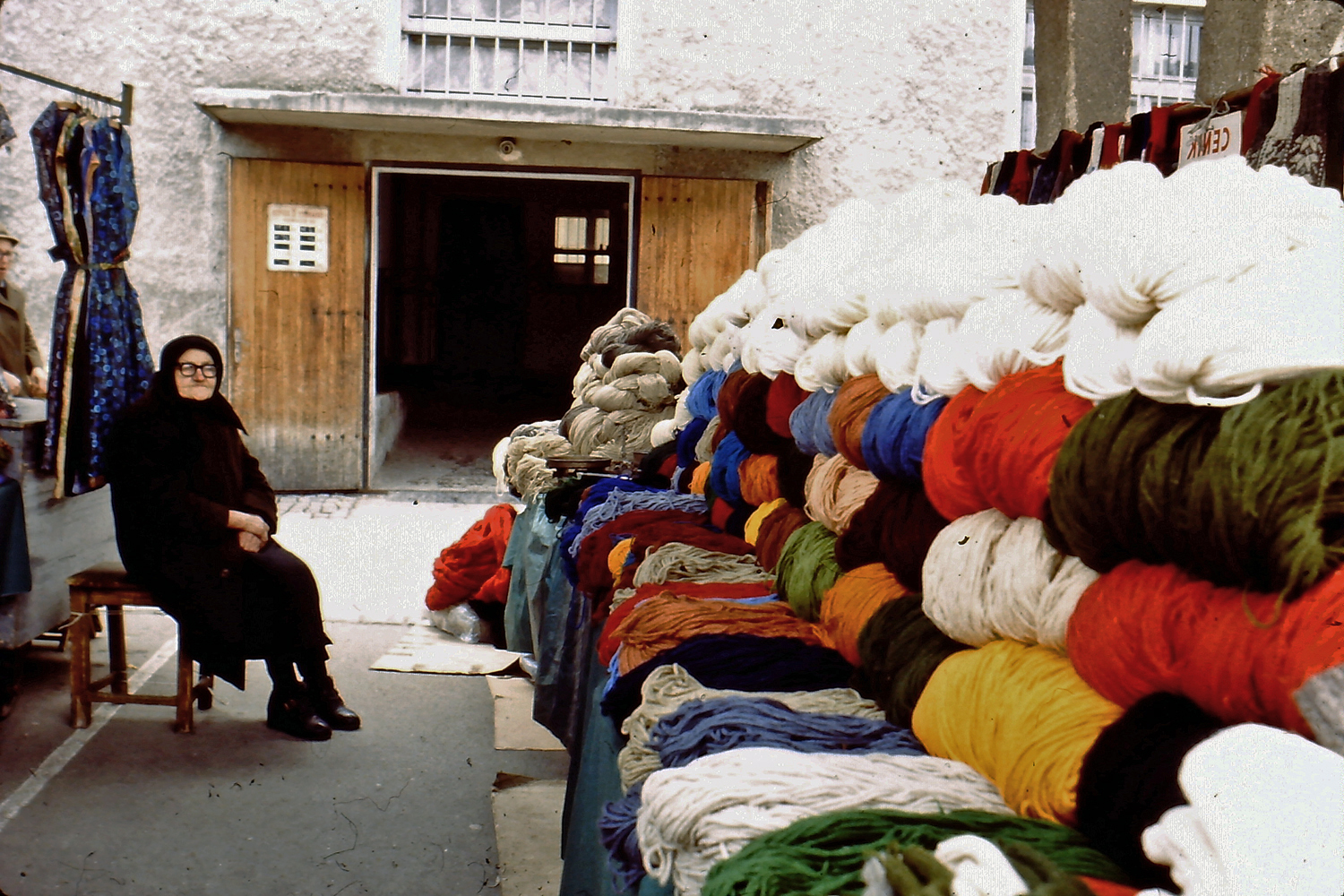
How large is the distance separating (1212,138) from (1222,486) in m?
1.80

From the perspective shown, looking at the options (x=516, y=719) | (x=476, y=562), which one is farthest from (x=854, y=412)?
(x=476, y=562)

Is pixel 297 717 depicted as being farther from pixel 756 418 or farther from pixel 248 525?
pixel 756 418

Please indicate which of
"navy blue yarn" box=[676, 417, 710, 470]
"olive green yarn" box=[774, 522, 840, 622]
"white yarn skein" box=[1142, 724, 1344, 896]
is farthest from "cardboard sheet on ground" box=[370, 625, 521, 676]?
"white yarn skein" box=[1142, 724, 1344, 896]

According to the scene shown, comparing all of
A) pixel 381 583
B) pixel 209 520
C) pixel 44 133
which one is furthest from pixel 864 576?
pixel 381 583

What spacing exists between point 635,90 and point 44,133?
→ 169 inches

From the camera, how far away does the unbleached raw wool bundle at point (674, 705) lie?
5.20ft

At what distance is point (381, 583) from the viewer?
20.0 ft

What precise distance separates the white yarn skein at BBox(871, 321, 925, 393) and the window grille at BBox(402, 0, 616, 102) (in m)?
6.87

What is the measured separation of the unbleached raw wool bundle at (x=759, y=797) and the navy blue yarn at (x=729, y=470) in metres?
1.42

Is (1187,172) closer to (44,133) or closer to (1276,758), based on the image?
(1276,758)

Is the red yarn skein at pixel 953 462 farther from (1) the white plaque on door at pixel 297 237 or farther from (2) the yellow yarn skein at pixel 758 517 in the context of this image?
(1) the white plaque on door at pixel 297 237

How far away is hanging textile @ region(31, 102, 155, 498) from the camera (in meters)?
4.62

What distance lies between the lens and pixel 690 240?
322 inches

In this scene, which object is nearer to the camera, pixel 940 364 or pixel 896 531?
pixel 940 364
